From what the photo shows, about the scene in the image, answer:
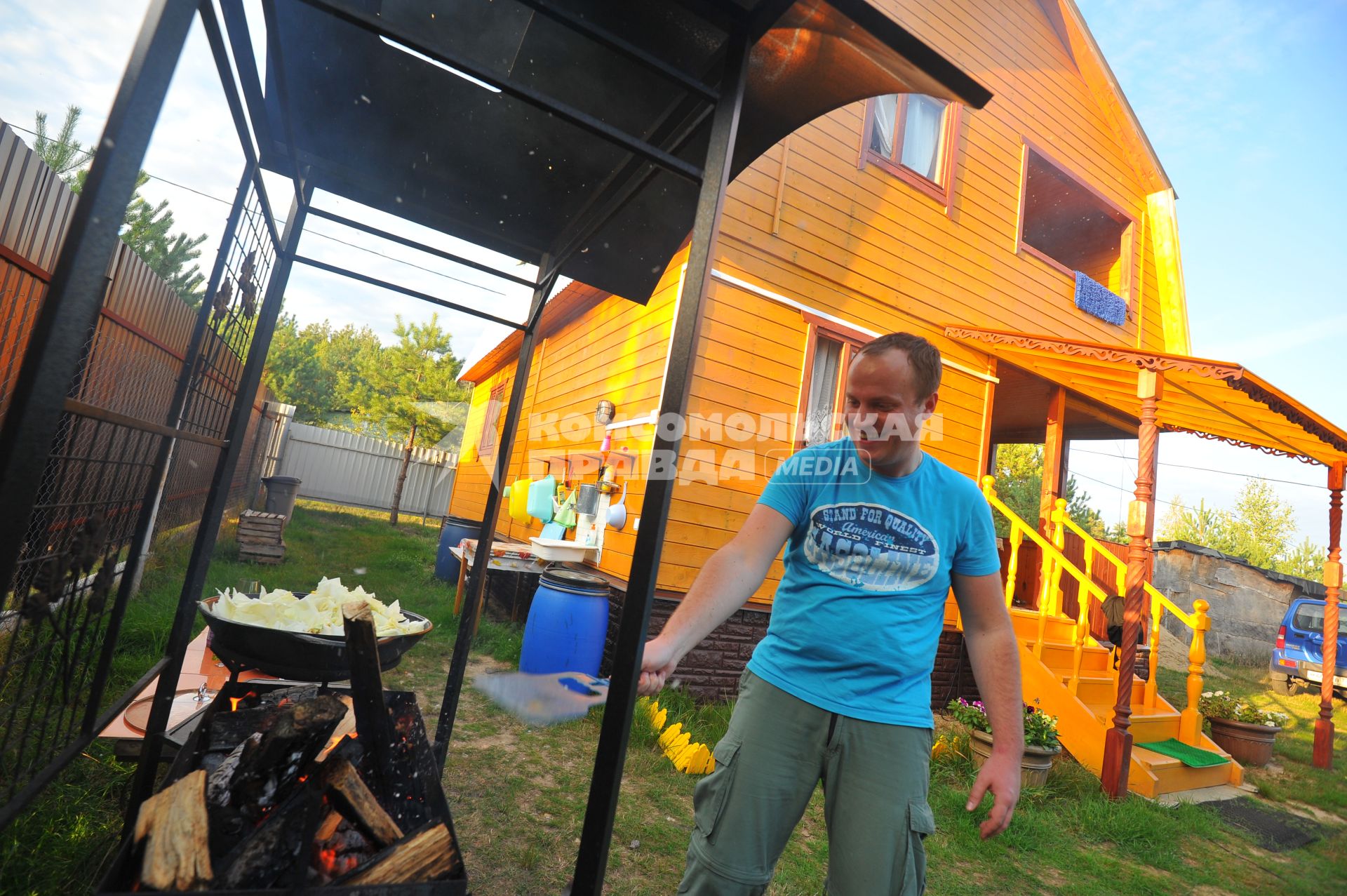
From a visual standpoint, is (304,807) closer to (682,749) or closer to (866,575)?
(866,575)

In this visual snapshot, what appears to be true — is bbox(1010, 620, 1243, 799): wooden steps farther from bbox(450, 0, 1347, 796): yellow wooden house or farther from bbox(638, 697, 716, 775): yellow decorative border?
bbox(638, 697, 716, 775): yellow decorative border

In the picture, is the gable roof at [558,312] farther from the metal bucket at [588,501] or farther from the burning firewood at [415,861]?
the burning firewood at [415,861]

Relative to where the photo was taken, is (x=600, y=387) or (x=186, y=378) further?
(x=600, y=387)

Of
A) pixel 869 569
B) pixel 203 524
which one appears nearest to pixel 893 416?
pixel 869 569

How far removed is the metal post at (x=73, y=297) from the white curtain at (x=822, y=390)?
17.5 feet

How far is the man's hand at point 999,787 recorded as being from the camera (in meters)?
1.59

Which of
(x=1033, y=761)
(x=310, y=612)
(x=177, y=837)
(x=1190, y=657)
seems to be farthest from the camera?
(x=1190, y=657)

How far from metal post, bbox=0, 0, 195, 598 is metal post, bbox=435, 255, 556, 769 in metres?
1.62

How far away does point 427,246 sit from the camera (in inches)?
102

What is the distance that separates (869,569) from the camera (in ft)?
5.48

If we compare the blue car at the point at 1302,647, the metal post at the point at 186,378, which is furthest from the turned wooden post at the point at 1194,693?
the blue car at the point at 1302,647

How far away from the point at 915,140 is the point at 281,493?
36.9 ft

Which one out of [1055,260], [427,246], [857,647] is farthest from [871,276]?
[857,647]

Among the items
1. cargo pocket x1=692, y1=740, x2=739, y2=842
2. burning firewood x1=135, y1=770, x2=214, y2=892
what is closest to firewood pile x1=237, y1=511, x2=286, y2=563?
burning firewood x1=135, y1=770, x2=214, y2=892
